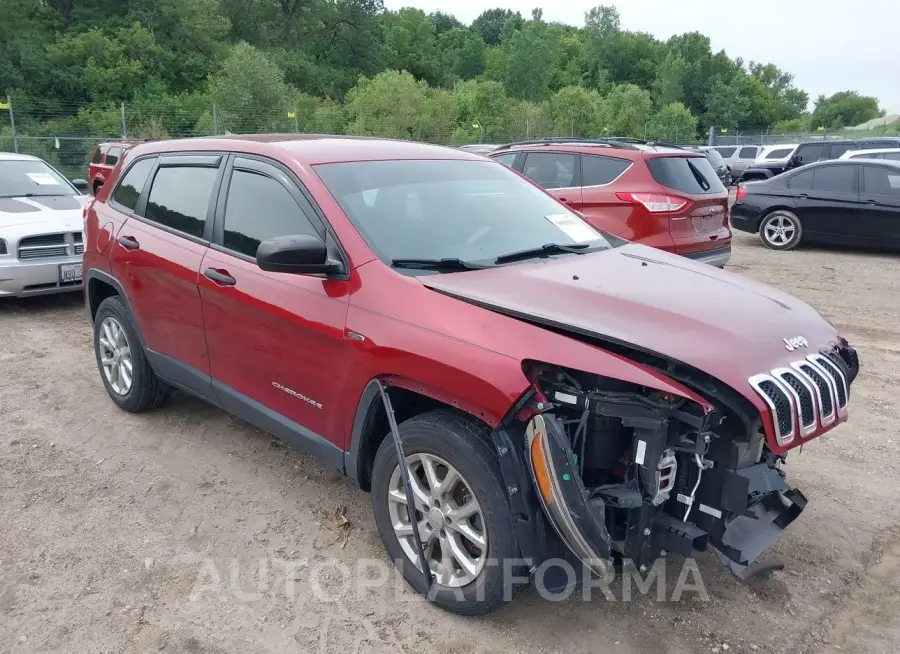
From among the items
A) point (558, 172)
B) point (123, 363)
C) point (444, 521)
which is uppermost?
point (558, 172)

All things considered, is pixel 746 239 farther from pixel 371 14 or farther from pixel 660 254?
pixel 371 14

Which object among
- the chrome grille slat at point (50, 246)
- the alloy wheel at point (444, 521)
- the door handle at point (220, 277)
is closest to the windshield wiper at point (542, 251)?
the alloy wheel at point (444, 521)

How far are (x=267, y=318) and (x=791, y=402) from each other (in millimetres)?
2293

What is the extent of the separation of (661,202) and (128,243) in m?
5.21

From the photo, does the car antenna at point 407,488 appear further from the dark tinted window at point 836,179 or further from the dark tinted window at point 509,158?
the dark tinted window at point 836,179

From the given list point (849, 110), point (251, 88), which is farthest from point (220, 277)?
point (849, 110)

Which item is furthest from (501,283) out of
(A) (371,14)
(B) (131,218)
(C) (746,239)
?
(A) (371,14)

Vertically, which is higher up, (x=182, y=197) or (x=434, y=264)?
(x=182, y=197)

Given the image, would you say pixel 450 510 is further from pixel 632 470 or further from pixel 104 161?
pixel 104 161

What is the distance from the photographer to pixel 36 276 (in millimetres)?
7328

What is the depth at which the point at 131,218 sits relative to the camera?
460 cm

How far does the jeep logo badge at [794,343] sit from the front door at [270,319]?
1.77 metres

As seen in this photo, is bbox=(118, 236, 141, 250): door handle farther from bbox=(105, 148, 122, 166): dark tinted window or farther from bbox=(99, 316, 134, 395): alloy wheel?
bbox=(105, 148, 122, 166): dark tinted window

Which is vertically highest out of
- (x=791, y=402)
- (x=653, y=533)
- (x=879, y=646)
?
(x=791, y=402)
